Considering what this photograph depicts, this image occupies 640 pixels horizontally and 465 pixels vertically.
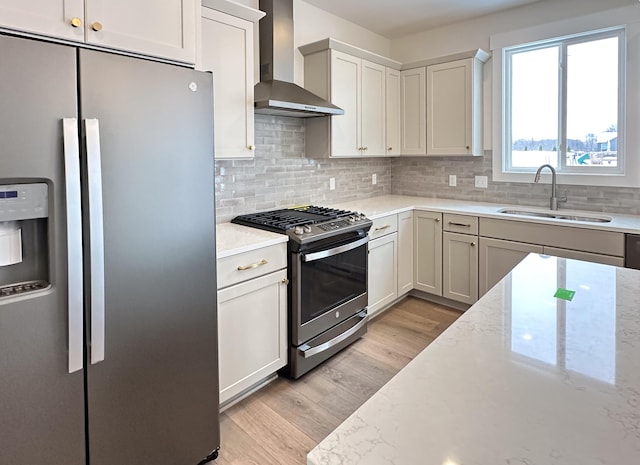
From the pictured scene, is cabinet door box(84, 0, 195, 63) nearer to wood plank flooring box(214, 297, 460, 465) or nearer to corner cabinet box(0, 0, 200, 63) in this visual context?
corner cabinet box(0, 0, 200, 63)

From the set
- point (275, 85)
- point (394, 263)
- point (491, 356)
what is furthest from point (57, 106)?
point (394, 263)

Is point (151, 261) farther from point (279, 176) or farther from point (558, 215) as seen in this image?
point (558, 215)

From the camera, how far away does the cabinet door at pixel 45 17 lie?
1.23 metres

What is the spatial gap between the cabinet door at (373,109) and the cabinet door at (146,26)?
200 cm

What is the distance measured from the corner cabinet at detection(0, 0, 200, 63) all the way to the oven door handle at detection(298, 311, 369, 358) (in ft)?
5.56

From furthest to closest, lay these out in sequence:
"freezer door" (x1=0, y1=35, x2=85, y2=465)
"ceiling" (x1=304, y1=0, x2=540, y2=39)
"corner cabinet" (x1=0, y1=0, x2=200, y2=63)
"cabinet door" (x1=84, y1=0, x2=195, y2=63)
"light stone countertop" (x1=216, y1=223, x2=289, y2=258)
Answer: "ceiling" (x1=304, y1=0, x2=540, y2=39), "light stone countertop" (x1=216, y1=223, x2=289, y2=258), "cabinet door" (x1=84, y1=0, x2=195, y2=63), "corner cabinet" (x1=0, y1=0, x2=200, y2=63), "freezer door" (x1=0, y1=35, x2=85, y2=465)

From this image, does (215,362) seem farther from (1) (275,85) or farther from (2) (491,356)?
(1) (275,85)

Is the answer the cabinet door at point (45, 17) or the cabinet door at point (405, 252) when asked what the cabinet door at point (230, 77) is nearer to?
the cabinet door at point (45, 17)

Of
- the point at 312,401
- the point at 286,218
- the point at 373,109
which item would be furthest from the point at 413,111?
the point at 312,401

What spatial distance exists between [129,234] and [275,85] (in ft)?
5.71

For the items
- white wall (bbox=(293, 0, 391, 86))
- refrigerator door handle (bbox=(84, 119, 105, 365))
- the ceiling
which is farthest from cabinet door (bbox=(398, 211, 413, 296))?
refrigerator door handle (bbox=(84, 119, 105, 365))

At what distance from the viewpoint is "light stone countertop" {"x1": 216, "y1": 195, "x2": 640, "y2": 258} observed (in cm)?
224

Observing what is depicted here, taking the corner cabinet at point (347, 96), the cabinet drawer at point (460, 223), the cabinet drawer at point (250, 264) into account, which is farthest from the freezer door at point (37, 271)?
the cabinet drawer at point (460, 223)

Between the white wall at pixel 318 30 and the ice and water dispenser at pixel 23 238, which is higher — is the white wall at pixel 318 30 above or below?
above
